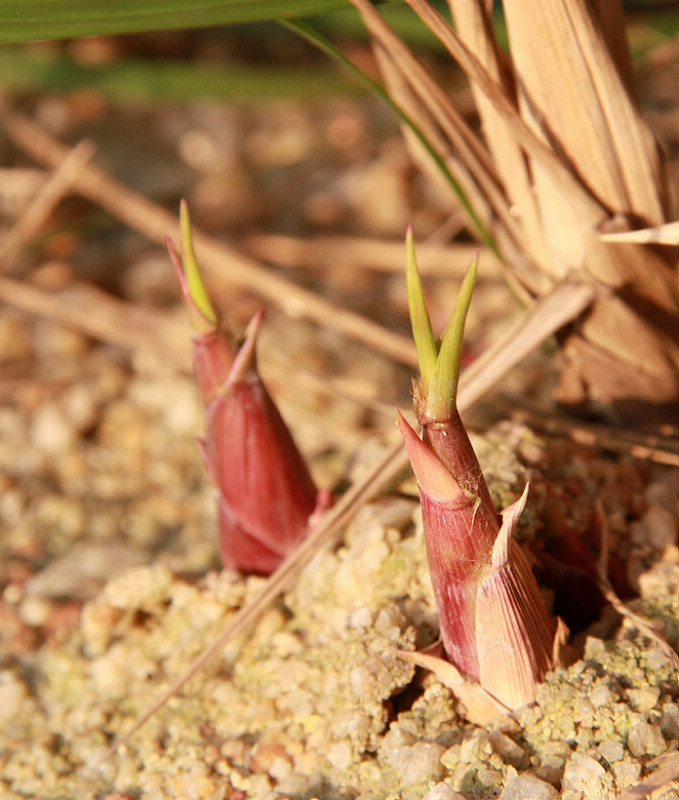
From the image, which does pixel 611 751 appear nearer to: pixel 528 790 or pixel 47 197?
pixel 528 790

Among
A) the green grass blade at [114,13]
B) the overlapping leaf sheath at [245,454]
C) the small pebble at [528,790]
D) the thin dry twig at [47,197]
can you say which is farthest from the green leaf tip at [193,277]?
the thin dry twig at [47,197]

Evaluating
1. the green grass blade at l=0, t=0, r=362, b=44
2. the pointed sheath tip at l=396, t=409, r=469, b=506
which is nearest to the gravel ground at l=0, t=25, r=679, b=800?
the pointed sheath tip at l=396, t=409, r=469, b=506

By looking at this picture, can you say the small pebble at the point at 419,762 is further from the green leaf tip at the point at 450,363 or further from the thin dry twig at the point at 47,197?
the thin dry twig at the point at 47,197

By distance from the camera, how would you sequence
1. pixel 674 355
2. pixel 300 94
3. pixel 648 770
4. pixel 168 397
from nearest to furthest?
pixel 648 770 < pixel 674 355 < pixel 168 397 < pixel 300 94

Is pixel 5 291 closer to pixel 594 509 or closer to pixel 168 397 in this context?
pixel 168 397

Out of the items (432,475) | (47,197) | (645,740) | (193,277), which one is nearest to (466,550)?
(432,475)

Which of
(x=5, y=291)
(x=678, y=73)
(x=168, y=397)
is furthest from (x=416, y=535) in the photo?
(x=678, y=73)
